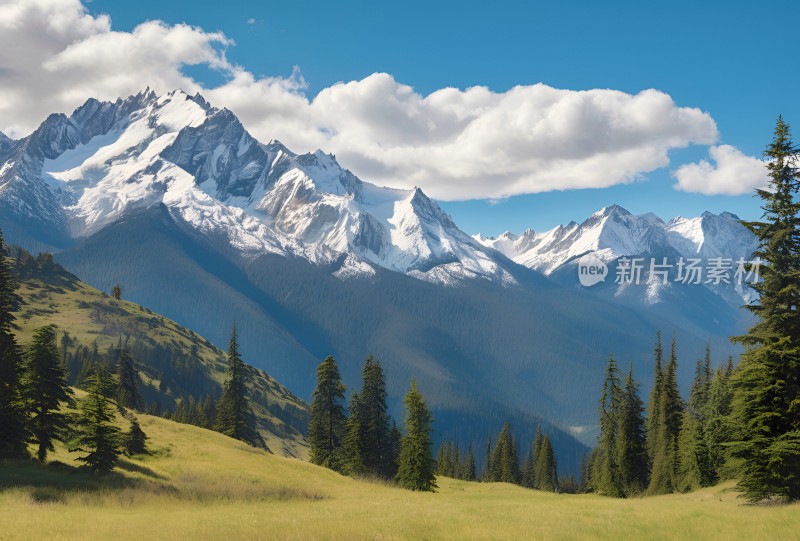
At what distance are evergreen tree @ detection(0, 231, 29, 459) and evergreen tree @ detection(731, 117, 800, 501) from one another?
42539 mm

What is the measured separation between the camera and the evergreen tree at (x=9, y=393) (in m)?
40.4

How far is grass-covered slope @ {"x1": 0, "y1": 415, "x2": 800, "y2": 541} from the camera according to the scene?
26.5 metres

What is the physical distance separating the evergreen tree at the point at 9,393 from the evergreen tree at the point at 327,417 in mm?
44442

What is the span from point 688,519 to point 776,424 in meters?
7.88

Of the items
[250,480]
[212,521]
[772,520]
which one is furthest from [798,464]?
[250,480]

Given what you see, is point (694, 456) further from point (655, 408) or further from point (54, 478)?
point (54, 478)

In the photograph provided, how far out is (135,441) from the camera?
49.2m

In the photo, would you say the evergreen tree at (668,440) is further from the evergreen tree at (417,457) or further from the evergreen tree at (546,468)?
the evergreen tree at (546,468)

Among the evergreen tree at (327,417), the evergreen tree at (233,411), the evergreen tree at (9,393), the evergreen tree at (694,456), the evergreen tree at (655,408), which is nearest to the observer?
the evergreen tree at (9,393)

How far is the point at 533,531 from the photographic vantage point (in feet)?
95.3

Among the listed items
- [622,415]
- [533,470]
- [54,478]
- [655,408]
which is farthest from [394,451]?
[533,470]

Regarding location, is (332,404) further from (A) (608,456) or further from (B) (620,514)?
(B) (620,514)

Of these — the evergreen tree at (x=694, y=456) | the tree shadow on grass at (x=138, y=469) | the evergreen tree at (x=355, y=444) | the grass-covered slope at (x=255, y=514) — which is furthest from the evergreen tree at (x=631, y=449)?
the tree shadow on grass at (x=138, y=469)

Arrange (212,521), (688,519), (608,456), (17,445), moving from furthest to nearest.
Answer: (608,456), (17,445), (688,519), (212,521)
